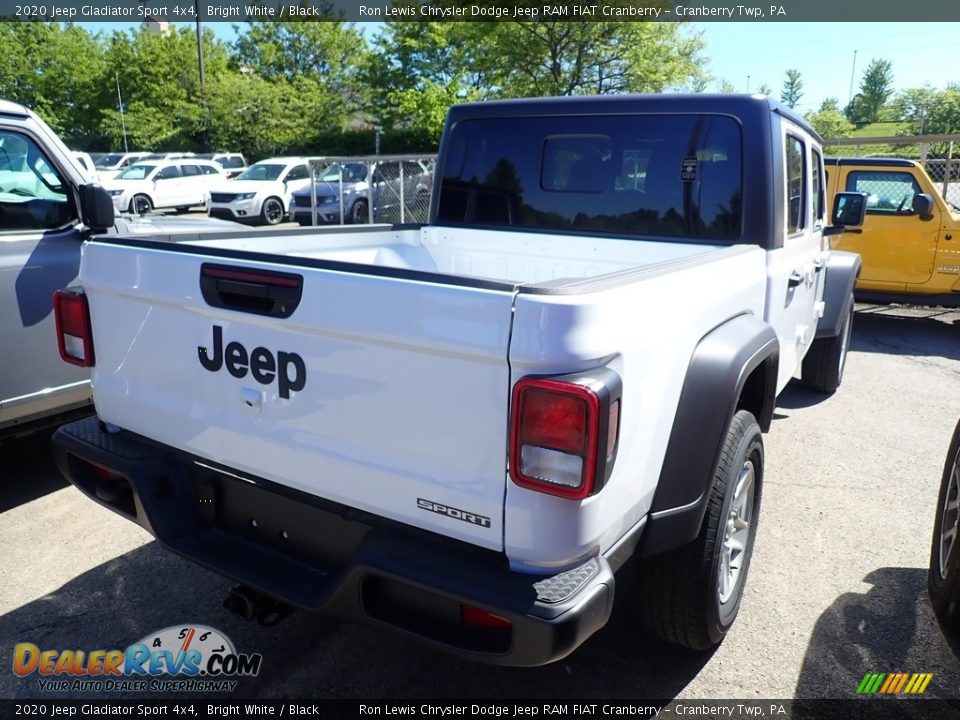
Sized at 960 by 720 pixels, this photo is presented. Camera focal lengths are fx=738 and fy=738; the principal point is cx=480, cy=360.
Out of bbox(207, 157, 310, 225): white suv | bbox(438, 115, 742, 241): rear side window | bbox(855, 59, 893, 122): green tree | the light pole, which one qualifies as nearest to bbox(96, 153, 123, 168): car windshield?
the light pole

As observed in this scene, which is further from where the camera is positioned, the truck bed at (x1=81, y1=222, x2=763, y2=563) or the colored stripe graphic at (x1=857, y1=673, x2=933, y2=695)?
the colored stripe graphic at (x1=857, y1=673, x2=933, y2=695)

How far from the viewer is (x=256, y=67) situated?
4841 cm

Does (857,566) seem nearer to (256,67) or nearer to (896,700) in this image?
(896,700)

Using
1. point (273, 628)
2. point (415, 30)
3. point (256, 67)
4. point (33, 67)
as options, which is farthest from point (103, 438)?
point (256, 67)

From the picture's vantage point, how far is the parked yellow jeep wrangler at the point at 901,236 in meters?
8.45

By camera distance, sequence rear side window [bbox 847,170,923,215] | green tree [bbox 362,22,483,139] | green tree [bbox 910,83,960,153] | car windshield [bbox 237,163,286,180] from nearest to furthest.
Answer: rear side window [bbox 847,170,923,215]
car windshield [bbox 237,163,286,180]
green tree [bbox 362,22,483,139]
green tree [bbox 910,83,960,153]

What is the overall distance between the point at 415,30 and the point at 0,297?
3312 centimetres

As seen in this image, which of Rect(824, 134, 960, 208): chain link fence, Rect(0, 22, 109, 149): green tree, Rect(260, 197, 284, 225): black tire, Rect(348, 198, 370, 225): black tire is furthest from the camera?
Rect(0, 22, 109, 149): green tree

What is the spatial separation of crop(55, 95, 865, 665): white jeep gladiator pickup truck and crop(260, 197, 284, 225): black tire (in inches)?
640

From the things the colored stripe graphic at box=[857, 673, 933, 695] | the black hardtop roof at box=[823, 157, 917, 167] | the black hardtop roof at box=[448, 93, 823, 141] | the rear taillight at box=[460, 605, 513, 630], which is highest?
the black hardtop roof at box=[448, 93, 823, 141]

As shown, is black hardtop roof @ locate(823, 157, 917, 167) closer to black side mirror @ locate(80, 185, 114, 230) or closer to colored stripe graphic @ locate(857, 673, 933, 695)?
colored stripe graphic @ locate(857, 673, 933, 695)

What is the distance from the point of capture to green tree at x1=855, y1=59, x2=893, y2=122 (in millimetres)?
114250

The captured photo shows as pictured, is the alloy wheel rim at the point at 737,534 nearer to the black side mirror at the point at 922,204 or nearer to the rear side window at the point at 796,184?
the rear side window at the point at 796,184

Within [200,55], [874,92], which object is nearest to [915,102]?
[874,92]
